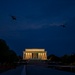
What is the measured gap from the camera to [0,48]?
83.4 metres

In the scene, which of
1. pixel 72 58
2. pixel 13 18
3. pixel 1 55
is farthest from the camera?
pixel 72 58

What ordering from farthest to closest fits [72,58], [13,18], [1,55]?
[72,58] < [1,55] < [13,18]

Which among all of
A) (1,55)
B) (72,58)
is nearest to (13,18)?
(1,55)

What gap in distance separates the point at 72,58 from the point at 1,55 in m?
61.9

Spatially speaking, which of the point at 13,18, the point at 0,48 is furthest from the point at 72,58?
the point at 13,18

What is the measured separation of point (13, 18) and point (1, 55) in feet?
200

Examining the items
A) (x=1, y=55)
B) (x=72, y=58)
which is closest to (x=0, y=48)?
(x=1, y=55)

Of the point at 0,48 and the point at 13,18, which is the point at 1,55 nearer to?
the point at 0,48

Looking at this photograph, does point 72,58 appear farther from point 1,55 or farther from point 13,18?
point 13,18

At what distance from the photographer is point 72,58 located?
138m

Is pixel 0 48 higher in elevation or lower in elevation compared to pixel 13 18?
higher

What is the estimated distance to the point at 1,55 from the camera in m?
82.4

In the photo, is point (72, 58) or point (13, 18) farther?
point (72, 58)

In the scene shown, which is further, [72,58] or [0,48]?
[72,58]
